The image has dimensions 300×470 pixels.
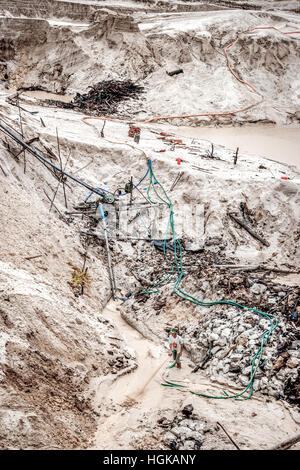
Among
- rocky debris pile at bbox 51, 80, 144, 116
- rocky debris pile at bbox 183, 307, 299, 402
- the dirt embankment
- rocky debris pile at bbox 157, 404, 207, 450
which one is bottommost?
rocky debris pile at bbox 157, 404, 207, 450

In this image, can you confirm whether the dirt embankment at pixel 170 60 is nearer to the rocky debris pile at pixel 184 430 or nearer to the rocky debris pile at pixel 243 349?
the rocky debris pile at pixel 243 349

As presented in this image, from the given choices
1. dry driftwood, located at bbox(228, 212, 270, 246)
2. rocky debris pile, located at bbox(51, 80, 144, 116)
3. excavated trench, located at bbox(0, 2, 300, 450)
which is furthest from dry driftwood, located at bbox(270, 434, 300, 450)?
rocky debris pile, located at bbox(51, 80, 144, 116)

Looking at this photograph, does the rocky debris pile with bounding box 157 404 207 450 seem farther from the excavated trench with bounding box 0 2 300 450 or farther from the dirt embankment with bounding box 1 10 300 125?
the dirt embankment with bounding box 1 10 300 125

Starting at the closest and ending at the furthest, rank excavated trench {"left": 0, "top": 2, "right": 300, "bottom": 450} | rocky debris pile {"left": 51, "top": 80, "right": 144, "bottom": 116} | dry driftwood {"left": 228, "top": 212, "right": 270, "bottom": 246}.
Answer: excavated trench {"left": 0, "top": 2, "right": 300, "bottom": 450} < dry driftwood {"left": 228, "top": 212, "right": 270, "bottom": 246} < rocky debris pile {"left": 51, "top": 80, "right": 144, "bottom": 116}

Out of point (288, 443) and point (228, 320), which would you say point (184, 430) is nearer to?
point (288, 443)

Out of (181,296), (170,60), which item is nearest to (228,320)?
(181,296)

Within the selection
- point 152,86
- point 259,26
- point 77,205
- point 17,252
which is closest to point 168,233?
point 77,205

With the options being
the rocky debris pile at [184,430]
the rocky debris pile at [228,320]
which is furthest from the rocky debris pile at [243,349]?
the rocky debris pile at [184,430]
